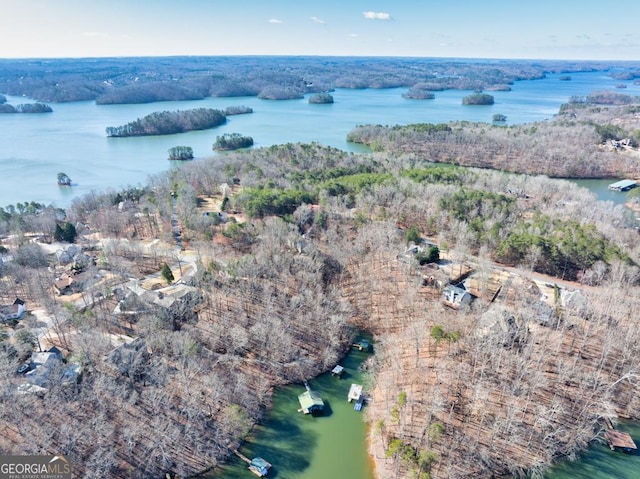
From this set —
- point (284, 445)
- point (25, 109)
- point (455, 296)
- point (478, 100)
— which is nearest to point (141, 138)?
point (25, 109)

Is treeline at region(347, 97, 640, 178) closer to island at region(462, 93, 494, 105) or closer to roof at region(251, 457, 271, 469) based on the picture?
island at region(462, 93, 494, 105)

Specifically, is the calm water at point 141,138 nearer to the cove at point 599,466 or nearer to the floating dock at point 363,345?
the floating dock at point 363,345

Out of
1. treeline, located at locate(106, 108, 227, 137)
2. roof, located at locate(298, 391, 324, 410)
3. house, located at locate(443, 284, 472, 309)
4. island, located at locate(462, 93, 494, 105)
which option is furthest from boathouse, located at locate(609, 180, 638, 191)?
island, located at locate(462, 93, 494, 105)

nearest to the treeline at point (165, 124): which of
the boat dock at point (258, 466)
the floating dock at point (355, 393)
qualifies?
the floating dock at point (355, 393)

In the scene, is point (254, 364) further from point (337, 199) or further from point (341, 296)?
point (337, 199)

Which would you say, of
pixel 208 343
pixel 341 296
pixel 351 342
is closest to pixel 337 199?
pixel 341 296
